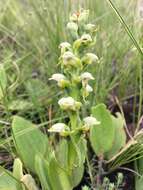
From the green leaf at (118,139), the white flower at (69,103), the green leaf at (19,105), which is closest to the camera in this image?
the white flower at (69,103)

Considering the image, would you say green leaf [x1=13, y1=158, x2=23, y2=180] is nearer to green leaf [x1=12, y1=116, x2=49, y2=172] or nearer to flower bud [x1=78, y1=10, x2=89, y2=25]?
green leaf [x1=12, y1=116, x2=49, y2=172]

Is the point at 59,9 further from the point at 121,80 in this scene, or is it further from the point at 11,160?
the point at 11,160

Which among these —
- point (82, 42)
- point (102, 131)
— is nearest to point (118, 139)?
point (102, 131)

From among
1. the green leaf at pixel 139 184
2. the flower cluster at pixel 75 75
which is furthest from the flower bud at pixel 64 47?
the green leaf at pixel 139 184

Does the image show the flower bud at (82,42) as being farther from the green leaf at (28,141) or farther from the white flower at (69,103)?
the green leaf at (28,141)

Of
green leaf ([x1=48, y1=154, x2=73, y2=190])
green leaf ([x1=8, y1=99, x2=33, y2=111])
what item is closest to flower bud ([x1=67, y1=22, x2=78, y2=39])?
green leaf ([x1=48, y1=154, x2=73, y2=190])

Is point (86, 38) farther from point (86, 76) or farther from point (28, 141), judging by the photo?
point (28, 141)

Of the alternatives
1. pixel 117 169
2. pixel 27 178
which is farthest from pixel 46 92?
pixel 27 178
